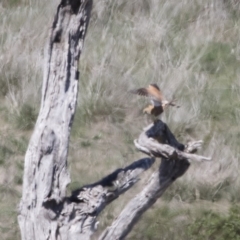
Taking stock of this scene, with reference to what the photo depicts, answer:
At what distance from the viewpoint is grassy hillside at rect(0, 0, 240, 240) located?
6703 millimetres

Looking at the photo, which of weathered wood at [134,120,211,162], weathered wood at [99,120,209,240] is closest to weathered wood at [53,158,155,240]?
weathered wood at [99,120,209,240]

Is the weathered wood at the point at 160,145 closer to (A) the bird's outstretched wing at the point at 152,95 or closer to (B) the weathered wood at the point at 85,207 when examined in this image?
(A) the bird's outstretched wing at the point at 152,95

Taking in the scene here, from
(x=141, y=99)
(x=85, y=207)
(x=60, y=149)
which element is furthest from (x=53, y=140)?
(x=141, y=99)

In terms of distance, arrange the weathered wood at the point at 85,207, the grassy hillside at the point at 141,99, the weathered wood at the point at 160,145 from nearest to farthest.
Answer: the weathered wood at the point at 160,145 → the weathered wood at the point at 85,207 → the grassy hillside at the point at 141,99

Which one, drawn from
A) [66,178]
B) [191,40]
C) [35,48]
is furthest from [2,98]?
[66,178]

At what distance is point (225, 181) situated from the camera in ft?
22.4

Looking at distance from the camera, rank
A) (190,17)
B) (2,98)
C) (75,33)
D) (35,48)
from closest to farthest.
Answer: (75,33) < (2,98) < (35,48) < (190,17)

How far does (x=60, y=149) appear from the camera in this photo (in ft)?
13.6

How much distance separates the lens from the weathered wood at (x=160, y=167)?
4062mm

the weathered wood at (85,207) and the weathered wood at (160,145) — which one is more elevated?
the weathered wood at (160,145)

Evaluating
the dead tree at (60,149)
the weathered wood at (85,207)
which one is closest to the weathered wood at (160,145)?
the dead tree at (60,149)

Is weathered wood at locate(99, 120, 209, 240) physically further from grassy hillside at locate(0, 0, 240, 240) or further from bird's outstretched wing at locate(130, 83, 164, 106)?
grassy hillside at locate(0, 0, 240, 240)

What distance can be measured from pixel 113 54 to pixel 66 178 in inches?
156

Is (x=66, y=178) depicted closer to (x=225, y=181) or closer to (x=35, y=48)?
(x=225, y=181)
